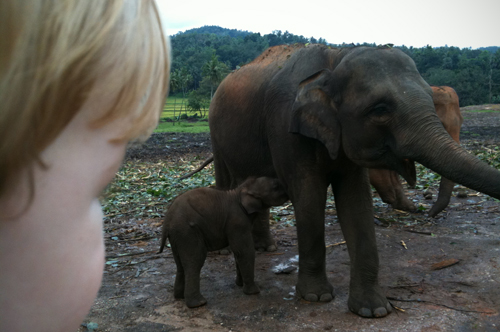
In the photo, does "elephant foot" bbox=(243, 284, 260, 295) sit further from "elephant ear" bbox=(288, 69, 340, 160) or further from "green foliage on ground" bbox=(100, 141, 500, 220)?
"green foliage on ground" bbox=(100, 141, 500, 220)

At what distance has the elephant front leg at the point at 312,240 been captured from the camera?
4676 millimetres

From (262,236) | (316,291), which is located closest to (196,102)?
(262,236)

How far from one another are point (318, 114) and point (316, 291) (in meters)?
1.75

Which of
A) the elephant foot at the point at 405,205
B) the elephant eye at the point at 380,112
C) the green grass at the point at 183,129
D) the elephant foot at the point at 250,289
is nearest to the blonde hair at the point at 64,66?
the elephant eye at the point at 380,112

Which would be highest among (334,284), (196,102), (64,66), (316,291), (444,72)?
(444,72)

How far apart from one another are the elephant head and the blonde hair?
3360 mm

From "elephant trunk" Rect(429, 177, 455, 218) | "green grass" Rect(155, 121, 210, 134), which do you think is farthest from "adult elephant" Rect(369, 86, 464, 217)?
"green grass" Rect(155, 121, 210, 134)

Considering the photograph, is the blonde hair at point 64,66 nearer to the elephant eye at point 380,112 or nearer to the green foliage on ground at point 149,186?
the elephant eye at point 380,112

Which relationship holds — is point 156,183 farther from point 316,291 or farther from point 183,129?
point 183,129

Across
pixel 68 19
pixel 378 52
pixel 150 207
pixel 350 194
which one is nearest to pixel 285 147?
pixel 350 194

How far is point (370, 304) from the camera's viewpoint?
4.37 metres

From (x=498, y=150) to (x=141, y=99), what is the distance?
15944 mm

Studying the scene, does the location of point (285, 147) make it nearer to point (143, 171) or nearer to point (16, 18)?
point (16, 18)

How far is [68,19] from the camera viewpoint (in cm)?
72
